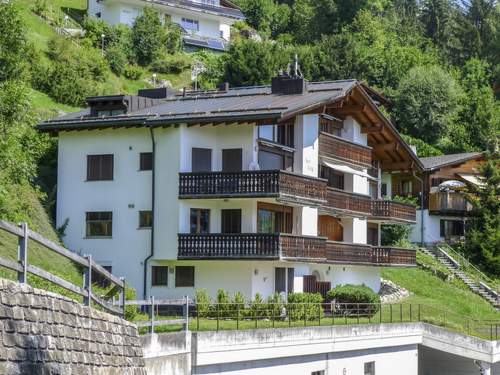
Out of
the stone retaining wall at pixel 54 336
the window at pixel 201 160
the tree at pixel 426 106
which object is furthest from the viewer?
the tree at pixel 426 106

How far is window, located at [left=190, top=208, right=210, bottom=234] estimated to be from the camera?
4092 centimetres

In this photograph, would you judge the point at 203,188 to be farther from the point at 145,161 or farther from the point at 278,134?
the point at 278,134

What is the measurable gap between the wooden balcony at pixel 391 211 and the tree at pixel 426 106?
103 ft

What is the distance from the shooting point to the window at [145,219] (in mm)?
41344

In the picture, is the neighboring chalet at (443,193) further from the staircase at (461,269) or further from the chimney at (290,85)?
the chimney at (290,85)

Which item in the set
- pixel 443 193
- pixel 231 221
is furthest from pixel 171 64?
pixel 231 221

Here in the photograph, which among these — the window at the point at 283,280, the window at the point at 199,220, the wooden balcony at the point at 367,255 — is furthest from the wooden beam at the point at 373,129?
the window at the point at 199,220

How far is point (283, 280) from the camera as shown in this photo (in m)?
42.7

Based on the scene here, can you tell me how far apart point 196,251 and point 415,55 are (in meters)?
61.6

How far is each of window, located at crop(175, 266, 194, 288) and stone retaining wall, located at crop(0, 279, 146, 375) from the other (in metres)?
20.8

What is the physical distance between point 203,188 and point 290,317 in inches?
282

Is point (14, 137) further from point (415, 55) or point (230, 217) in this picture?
point (415, 55)

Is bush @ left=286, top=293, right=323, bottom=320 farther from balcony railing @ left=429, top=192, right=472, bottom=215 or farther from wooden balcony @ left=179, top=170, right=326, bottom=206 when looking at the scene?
balcony railing @ left=429, top=192, right=472, bottom=215

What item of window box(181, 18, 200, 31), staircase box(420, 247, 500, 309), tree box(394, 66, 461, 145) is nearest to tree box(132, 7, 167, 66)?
window box(181, 18, 200, 31)
